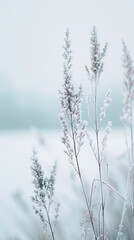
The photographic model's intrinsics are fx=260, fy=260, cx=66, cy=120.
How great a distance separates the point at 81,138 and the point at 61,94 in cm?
15

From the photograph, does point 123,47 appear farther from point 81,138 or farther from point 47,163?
point 47,163

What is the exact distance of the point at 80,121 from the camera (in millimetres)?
774

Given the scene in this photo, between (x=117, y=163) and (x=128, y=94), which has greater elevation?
(x=128, y=94)

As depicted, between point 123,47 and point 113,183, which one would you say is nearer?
point 123,47

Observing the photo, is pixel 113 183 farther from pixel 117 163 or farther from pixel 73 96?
pixel 73 96

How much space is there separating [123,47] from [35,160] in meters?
0.48

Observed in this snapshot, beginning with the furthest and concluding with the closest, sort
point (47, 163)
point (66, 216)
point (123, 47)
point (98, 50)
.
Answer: point (47, 163), point (66, 216), point (123, 47), point (98, 50)

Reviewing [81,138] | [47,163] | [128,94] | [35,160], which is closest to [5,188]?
[47,163]

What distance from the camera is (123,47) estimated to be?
35.2 inches

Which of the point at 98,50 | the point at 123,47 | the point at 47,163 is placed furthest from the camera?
the point at 47,163

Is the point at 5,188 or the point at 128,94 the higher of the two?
the point at 128,94

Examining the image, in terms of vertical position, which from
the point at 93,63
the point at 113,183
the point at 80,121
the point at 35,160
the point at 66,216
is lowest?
the point at 66,216

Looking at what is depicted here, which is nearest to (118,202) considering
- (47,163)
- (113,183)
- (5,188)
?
(113,183)

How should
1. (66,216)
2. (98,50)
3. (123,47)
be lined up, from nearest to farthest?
(98,50) → (123,47) → (66,216)
